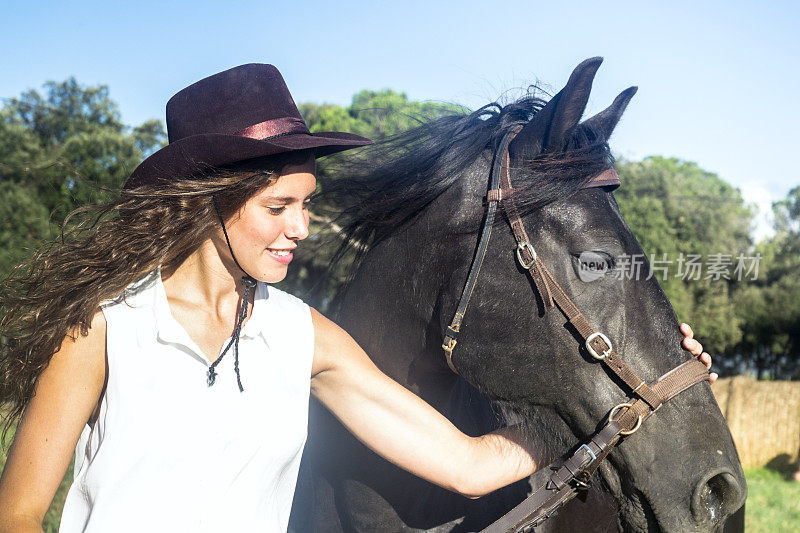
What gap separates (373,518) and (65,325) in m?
1.29

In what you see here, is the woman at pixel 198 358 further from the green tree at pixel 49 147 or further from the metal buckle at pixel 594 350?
the green tree at pixel 49 147

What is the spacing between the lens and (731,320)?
58.2 feet

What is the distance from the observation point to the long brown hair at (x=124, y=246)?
67.0 inches

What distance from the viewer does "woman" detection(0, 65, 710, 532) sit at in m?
1.58

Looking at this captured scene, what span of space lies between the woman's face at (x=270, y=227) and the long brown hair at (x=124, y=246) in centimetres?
3

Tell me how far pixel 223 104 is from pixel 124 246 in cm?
50

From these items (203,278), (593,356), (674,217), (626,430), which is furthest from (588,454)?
(674,217)

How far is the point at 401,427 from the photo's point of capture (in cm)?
200

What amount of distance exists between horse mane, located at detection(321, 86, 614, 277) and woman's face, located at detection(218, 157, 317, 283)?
0.61m

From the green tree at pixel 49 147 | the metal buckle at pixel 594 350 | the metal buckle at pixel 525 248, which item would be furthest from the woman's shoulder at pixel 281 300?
the green tree at pixel 49 147

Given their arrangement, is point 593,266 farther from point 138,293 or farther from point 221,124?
point 138,293

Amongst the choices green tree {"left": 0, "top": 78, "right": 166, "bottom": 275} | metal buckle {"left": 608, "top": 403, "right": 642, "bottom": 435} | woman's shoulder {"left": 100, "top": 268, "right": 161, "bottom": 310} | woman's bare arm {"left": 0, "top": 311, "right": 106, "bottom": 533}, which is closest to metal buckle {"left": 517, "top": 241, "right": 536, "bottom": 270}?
metal buckle {"left": 608, "top": 403, "right": 642, "bottom": 435}

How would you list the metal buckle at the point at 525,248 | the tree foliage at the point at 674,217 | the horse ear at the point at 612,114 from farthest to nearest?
the tree foliage at the point at 674,217, the horse ear at the point at 612,114, the metal buckle at the point at 525,248

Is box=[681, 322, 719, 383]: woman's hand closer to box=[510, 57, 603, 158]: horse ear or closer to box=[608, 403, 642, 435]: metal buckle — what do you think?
box=[608, 403, 642, 435]: metal buckle
